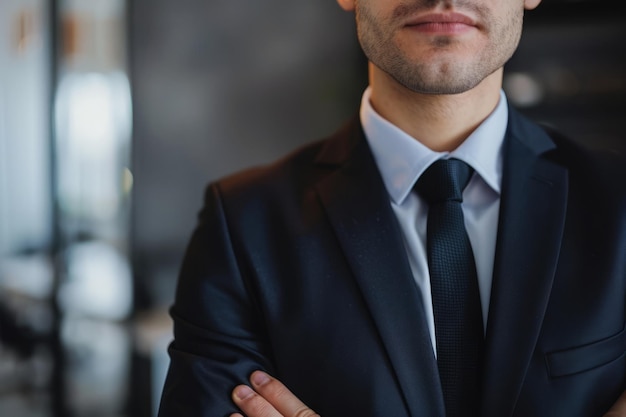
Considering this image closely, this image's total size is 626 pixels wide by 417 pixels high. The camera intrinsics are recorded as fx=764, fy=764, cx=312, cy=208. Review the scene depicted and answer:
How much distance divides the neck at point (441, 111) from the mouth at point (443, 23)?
0.14 meters

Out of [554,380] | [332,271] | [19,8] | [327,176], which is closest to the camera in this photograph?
[554,380]

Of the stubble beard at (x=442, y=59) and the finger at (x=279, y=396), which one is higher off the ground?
the stubble beard at (x=442, y=59)

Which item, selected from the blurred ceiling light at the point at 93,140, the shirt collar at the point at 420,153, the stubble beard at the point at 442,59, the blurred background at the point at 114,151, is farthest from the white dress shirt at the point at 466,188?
the blurred ceiling light at the point at 93,140

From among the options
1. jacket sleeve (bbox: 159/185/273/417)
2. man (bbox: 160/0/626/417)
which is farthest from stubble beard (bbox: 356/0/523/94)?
jacket sleeve (bbox: 159/185/273/417)

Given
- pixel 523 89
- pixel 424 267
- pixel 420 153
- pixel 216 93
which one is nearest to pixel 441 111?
pixel 420 153

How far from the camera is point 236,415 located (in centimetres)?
130

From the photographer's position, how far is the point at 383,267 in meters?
1.33

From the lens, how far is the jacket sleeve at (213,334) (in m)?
1.32

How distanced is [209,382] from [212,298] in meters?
0.15

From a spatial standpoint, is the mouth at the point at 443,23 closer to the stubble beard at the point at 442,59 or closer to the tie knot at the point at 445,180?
the stubble beard at the point at 442,59

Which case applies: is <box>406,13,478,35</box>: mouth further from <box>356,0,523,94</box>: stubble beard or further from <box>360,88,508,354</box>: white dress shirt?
<box>360,88,508,354</box>: white dress shirt

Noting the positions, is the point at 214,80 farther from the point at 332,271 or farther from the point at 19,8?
the point at 332,271

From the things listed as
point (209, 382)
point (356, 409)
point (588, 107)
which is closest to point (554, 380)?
point (356, 409)

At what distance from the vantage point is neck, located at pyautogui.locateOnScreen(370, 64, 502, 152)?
1.40m
